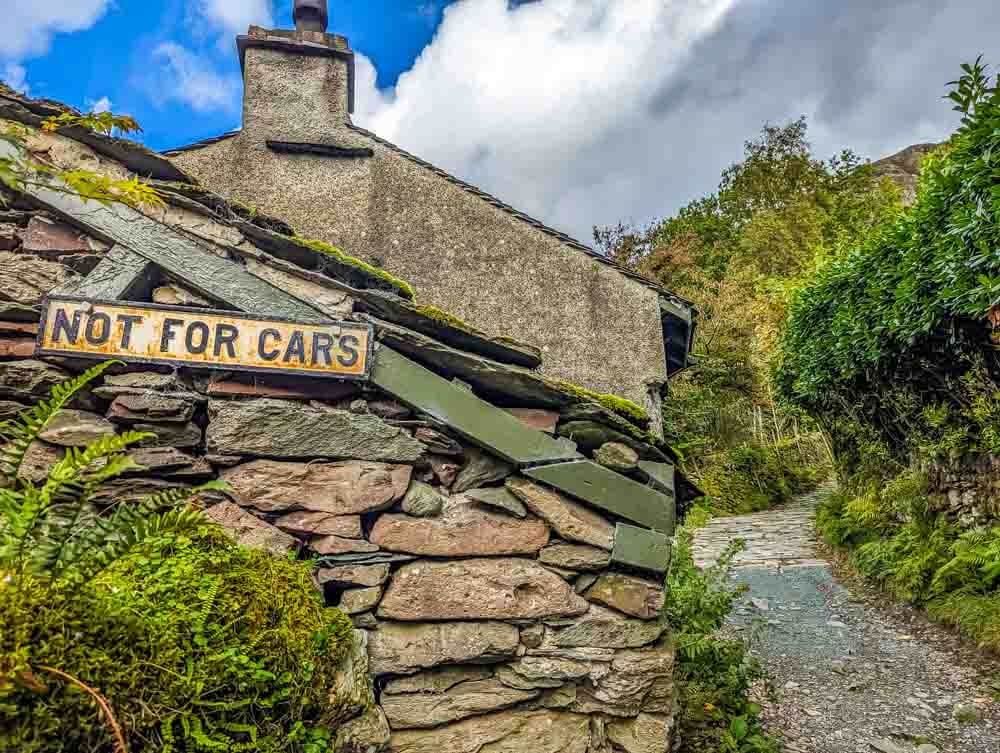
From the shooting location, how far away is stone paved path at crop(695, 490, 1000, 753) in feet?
15.2

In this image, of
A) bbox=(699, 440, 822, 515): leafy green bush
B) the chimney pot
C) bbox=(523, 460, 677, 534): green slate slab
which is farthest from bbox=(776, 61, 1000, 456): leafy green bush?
the chimney pot

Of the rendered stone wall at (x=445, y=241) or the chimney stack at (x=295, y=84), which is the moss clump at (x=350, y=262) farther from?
the chimney stack at (x=295, y=84)

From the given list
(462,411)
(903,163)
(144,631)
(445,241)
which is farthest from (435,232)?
(903,163)

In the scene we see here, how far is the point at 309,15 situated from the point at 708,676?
29.5 ft

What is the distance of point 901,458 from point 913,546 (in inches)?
57.1

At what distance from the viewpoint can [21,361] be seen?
123 inches

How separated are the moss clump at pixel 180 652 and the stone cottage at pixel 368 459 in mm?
280

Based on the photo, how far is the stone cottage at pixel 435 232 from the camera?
773cm

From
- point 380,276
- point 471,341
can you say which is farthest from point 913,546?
point 380,276

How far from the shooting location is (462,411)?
338 centimetres

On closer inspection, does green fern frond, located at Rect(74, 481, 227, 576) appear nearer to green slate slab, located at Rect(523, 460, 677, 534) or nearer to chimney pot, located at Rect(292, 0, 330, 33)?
green slate slab, located at Rect(523, 460, 677, 534)

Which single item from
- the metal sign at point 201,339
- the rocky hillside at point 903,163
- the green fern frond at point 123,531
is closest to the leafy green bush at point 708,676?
the metal sign at point 201,339

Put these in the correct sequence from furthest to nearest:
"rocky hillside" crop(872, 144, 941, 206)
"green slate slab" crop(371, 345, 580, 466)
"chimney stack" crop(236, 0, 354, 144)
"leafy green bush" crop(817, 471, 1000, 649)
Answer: "rocky hillside" crop(872, 144, 941, 206), "chimney stack" crop(236, 0, 354, 144), "leafy green bush" crop(817, 471, 1000, 649), "green slate slab" crop(371, 345, 580, 466)

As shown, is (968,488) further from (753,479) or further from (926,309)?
(753,479)
